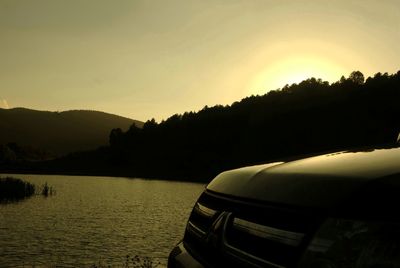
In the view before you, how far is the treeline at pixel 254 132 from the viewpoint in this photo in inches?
4624

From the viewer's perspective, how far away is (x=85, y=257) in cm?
2289

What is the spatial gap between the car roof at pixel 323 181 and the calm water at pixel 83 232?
1998 centimetres

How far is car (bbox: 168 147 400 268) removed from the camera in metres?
1.61

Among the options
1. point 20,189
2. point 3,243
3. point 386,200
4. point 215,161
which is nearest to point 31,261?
point 3,243

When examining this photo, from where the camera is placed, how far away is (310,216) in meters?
1.77

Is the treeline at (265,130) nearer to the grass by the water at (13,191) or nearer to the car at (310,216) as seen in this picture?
the grass by the water at (13,191)

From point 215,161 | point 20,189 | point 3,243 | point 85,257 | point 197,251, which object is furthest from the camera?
point 215,161

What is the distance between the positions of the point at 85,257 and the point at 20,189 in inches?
1403

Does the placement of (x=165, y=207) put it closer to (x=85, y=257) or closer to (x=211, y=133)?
(x=85, y=257)

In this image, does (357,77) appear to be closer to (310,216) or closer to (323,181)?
(323,181)

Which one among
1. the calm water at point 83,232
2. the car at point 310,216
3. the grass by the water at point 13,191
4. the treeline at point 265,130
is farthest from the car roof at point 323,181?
the treeline at point 265,130

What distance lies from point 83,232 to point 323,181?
30953mm

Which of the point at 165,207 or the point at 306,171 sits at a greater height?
the point at 306,171

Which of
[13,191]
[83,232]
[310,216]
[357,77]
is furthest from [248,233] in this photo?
[357,77]
